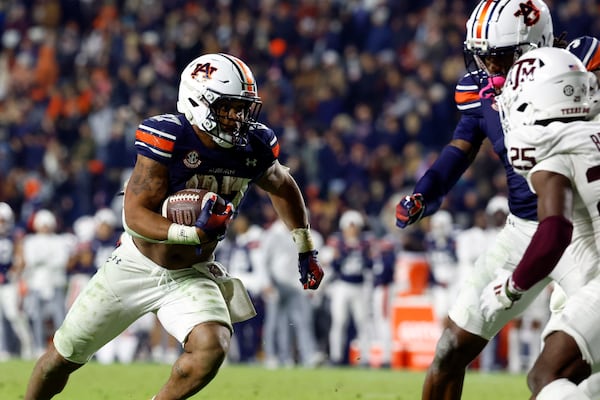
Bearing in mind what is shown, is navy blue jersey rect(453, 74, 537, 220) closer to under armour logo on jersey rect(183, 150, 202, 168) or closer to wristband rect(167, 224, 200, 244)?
under armour logo on jersey rect(183, 150, 202, 168)

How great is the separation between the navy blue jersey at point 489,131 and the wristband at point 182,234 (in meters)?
1.35

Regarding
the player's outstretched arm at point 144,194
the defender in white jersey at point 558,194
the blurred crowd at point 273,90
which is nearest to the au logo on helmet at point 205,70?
the player's outstretched arm at point 144,194

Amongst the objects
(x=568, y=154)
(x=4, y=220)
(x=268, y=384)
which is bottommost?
(x=268, y=384)

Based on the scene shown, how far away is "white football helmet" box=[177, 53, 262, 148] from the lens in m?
5.23

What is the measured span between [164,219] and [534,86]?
1725mm

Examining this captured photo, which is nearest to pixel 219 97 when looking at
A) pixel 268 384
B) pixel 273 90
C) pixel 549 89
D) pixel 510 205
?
pixel 510 205

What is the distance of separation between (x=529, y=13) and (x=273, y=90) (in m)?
11.3

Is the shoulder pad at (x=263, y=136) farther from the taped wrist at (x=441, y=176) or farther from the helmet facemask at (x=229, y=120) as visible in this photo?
Result: the taped wrist at (x=441, y=176)

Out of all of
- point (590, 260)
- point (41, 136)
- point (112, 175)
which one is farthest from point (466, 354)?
point (41, 136)

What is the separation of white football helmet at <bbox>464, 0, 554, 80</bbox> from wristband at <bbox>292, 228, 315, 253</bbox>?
3.74ft

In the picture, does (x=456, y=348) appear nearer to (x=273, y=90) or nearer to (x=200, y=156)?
(x=200, y=156)

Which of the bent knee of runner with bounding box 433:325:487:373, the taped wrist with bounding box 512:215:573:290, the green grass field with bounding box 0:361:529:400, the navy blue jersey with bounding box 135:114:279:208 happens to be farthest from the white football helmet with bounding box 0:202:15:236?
the taped wrist with bounding box 512:215:573:290

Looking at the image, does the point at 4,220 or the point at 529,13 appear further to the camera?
the point at 4,220

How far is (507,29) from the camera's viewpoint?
511 centimetres
